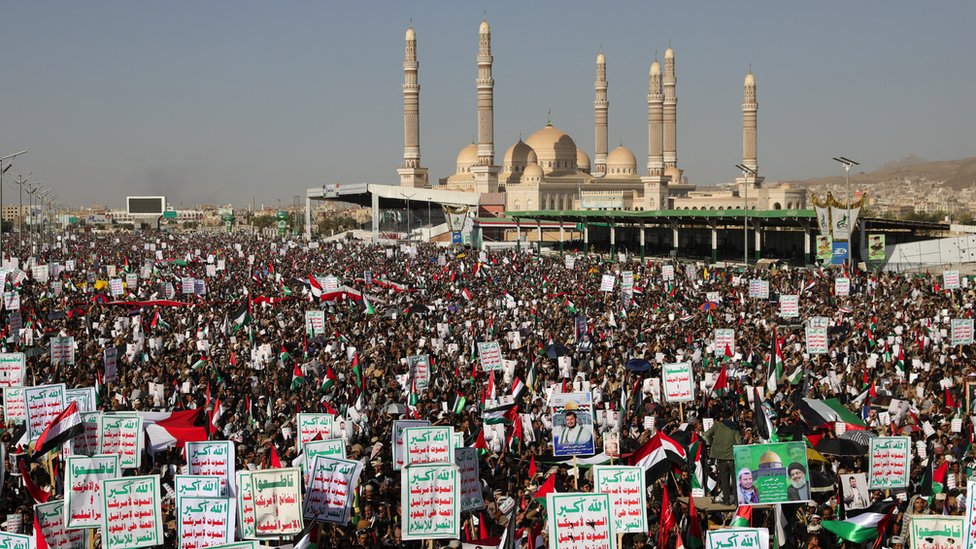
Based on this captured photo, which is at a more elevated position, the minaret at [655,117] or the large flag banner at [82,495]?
the minaret at [655,117]

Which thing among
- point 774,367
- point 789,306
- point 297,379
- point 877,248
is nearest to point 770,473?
point 774,367

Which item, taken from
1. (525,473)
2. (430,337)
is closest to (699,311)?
(430,337)

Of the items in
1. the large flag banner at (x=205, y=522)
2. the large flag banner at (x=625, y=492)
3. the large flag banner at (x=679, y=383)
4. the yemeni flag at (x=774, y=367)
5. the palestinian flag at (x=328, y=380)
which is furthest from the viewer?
the yemeni flag at (x=774, y=367)

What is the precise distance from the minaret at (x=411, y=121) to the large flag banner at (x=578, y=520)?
94.4 m

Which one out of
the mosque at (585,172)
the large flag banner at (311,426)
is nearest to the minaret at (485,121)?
the mosque at (585,172)

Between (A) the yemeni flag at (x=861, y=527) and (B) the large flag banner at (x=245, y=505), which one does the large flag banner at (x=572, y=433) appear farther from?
→ (B) the large flag banner at (x=245, y=505)

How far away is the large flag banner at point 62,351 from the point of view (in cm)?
1777

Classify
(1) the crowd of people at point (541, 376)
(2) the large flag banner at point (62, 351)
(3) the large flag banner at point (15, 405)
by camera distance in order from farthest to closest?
(2) the large flag banner at point (62, 351) < (3) the large flag banner at point (15, 405) < (1) the crowd of people at point (541, 376)

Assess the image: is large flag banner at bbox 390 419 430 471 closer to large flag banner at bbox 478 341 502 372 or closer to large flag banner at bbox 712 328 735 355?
large flag banner at bbox 478 341 502 372

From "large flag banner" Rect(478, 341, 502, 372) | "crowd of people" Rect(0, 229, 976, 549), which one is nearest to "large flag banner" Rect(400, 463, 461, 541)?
"crowd of people" Rect(0, 229, 976, 549)

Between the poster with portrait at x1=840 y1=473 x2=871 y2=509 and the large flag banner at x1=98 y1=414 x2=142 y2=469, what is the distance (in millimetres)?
5643

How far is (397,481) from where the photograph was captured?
10.5m

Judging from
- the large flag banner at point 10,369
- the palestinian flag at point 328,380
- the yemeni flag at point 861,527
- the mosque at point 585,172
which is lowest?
the yemeni flag at point 861,527

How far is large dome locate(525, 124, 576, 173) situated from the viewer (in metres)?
111
